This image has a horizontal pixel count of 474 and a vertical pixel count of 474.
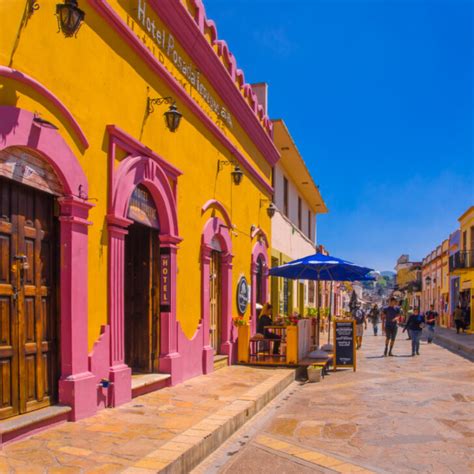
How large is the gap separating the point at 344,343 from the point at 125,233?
23.1 feet

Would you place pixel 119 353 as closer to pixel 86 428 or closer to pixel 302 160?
pixel 86 428

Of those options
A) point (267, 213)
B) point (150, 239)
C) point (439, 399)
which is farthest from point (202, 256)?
point (267, 213)

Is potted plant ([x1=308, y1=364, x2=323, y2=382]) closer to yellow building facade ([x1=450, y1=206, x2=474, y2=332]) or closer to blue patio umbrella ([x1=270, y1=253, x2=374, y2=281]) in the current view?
blue patio umbrella ([x1=270, y1=253, x2=374, y2=281])

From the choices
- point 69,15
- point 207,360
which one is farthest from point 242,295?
point 69,15

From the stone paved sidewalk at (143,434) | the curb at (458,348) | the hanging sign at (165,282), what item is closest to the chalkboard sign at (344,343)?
the stone paved sidewalk at (143,434)

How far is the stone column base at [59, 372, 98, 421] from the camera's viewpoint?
630 cm

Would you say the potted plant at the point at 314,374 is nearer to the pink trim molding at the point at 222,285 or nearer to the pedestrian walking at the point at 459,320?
the pink trim molding at the point at 222,285

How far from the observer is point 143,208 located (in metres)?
8.62

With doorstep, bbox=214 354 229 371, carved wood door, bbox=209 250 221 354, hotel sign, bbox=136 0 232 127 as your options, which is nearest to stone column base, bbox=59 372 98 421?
hotel sign, bbox=136 0 232 127

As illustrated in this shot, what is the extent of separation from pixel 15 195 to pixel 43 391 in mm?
2062

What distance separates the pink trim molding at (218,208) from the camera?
11.4 meters

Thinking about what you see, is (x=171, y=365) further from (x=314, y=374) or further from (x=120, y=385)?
(x=314, y=374)

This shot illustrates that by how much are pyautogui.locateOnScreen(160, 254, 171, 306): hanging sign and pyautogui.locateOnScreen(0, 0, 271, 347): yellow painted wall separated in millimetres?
645

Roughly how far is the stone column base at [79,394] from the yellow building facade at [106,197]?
2 centimetres
